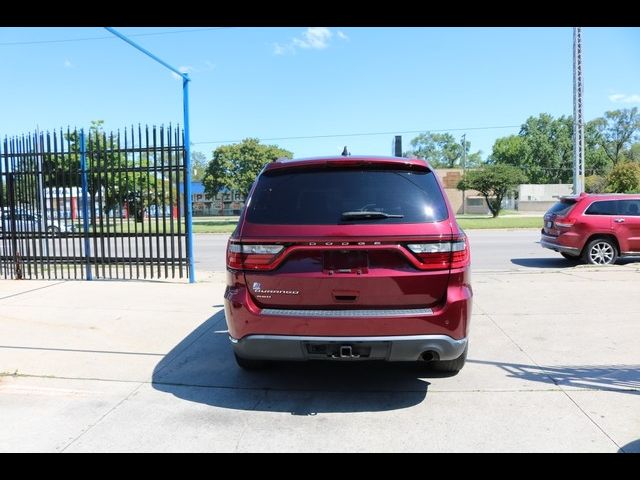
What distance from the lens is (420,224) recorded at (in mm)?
3562

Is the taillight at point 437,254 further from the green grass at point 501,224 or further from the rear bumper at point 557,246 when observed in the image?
the green grass at point 501,224

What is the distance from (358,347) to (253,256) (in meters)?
1.00

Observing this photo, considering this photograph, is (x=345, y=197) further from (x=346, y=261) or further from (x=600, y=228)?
(x=600, y=228)

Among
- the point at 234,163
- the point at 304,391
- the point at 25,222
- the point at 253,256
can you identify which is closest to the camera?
the point at 253,256

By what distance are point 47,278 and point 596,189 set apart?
58.2 m

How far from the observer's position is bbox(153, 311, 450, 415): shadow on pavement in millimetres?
3908

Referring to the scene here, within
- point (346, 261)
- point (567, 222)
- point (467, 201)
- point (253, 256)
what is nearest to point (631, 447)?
point (346, 261)

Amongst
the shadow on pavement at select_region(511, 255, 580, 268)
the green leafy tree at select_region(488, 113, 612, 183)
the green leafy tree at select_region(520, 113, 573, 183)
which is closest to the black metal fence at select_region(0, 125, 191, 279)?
the shadow on pavement at select_region(511, 255, 580, 268)

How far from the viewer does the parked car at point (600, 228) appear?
10992mm

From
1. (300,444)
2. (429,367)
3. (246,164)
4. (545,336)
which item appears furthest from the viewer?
(246,164)

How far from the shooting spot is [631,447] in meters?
3.14

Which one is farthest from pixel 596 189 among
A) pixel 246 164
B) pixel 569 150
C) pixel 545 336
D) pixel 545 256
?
pixel 545 336

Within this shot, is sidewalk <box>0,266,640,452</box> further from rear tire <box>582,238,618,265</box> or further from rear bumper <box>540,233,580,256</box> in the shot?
rear tire <box>582,238,618,265</box>
